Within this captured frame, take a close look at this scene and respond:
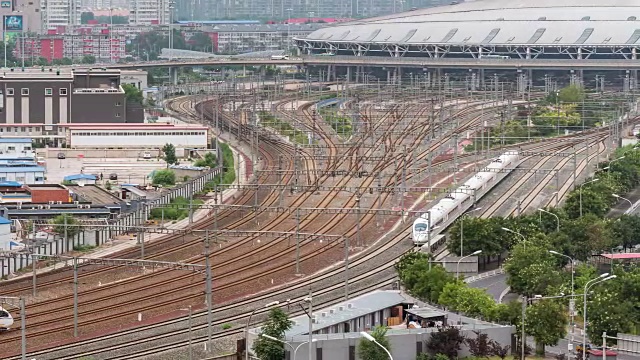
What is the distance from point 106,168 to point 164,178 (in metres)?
4.55

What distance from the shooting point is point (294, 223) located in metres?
34.3

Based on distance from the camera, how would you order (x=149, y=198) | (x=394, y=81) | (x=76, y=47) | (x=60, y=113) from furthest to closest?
(x=76, y=47) → (x=394, y=81) → (x=60, y=113) → (x=149, y=198)

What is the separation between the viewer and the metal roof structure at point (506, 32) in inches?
2862

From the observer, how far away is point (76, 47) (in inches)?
4203

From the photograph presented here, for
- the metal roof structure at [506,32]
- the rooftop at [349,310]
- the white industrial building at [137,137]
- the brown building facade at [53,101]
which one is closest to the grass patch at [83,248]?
the rooftop at [349,310]

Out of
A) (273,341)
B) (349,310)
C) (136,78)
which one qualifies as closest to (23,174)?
(349,310)

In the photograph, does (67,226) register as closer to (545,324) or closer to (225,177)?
(545,324)

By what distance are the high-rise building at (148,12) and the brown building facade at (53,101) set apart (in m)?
72.0

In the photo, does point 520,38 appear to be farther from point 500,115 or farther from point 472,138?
point 472,138

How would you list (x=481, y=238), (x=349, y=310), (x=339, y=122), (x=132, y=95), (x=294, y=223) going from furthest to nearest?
(x=132, y=95) → (x=339, y=122) → (x=294, y=223) → (x=481, y=238) → (x=349, y=310)

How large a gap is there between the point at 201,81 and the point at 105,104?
28.9 metres

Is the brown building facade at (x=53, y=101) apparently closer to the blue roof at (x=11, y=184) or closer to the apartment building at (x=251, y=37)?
the blue roof at (x=11, y=184)

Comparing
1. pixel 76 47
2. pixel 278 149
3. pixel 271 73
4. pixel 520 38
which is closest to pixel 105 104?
pixel 278 149

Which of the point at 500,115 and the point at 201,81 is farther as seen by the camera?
the point at 201,81
